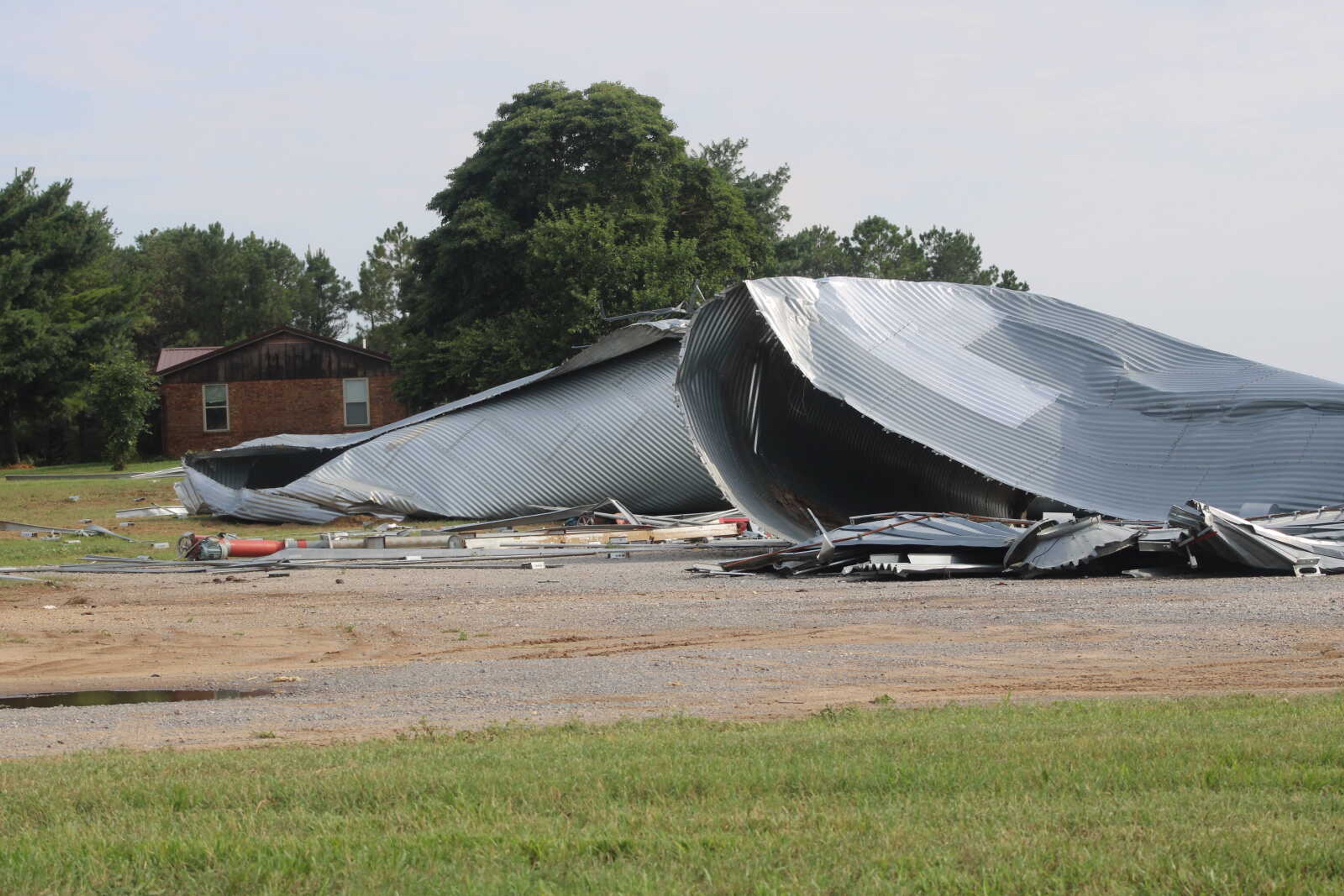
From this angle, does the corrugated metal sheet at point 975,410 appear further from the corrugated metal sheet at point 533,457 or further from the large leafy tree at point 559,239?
the large leafy tree at point 559,239

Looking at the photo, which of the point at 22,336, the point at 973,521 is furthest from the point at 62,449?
the point at 973,521

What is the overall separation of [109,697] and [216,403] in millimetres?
48234

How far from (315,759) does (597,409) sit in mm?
24683

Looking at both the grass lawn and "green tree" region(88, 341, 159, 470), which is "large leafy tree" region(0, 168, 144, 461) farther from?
the grass lawn

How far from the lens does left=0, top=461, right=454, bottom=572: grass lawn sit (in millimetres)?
23469

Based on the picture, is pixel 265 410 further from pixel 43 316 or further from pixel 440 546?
pixel 440 546

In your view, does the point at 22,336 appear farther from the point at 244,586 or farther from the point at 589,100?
the point at 244,586

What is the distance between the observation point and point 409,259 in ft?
324

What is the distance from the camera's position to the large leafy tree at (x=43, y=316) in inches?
2073

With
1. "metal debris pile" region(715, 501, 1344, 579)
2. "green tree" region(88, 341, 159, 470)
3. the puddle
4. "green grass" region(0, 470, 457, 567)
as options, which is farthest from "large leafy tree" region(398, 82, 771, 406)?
the puddle

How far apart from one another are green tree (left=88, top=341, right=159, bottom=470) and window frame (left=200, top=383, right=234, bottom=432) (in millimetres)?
6067

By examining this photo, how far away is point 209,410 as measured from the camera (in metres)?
56.5

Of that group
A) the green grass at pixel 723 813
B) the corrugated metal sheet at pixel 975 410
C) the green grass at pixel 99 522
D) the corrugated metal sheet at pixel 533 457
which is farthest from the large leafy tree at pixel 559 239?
the green grass at pixel 723 813

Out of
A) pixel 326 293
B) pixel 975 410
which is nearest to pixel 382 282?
pixel 326 293
